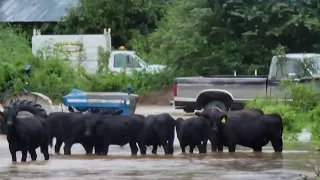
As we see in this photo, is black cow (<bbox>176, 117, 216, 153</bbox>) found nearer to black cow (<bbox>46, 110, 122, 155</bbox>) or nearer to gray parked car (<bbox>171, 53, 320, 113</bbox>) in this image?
black cow (<bbox>46, 110, 122, 155</bbox>)

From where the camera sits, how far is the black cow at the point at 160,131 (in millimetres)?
19766

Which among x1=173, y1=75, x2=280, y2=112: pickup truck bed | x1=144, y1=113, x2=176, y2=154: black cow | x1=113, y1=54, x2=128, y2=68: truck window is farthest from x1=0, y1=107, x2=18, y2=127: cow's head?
x1=113, y1=54, x2=128, y2=68: truck window

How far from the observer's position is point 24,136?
59.7ft

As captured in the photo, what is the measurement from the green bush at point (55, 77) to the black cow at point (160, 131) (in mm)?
13302

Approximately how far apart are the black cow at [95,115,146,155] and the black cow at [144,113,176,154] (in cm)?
13

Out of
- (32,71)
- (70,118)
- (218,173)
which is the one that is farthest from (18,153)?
(32,71)

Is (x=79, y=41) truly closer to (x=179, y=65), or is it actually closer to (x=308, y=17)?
(x=179, y=65)

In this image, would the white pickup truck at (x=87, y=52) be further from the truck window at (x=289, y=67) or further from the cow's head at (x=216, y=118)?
the cow's head at (x=216, y=118)

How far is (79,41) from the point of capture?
42281 mm

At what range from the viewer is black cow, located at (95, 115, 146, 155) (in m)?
19.7

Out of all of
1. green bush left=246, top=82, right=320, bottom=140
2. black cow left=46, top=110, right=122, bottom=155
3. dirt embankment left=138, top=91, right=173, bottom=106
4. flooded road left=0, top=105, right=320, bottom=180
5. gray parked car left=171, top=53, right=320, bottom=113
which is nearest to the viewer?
flooded road left=0, top=105, right=320, bottom=180

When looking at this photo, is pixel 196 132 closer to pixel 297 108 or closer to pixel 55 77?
pixel 297 108

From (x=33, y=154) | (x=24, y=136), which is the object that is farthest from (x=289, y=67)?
(x=24, y=136)

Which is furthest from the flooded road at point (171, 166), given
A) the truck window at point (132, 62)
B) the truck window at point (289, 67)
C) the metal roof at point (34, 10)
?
the metal roof at point (34, 10)
